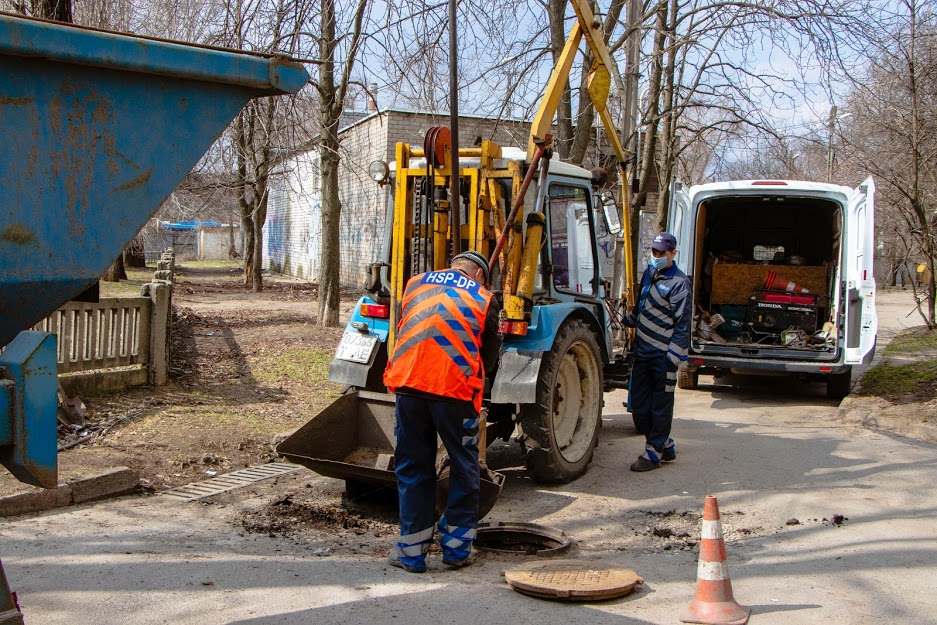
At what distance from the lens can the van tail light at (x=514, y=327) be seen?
5926mm

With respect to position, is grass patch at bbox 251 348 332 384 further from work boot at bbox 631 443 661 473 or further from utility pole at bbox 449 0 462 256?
utility pole at bbox 449 0 462 256

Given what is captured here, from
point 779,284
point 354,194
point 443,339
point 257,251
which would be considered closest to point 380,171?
Result: point 443,339

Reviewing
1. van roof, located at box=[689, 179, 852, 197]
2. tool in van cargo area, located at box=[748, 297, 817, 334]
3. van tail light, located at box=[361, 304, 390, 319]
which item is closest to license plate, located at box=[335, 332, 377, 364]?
van tail light, located at box=[361, 304, 390, 319]

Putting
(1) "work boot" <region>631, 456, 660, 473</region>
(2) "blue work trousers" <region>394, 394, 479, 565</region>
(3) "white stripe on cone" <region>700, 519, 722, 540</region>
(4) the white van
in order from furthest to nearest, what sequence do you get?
(4) the white van
(1) "work boot" <region>631, 456, 660, 473</region>
(2) "blue work trousers" <region>394, 394, 479, 565</region>
(3) "white stripe on cone" <region>700, 519, 722, 540</region>

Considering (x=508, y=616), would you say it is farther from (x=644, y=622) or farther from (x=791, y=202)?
(x=791, y=202)

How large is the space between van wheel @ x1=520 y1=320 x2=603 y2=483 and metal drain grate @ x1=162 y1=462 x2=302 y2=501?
1.96m

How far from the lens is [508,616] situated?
393 centimetres

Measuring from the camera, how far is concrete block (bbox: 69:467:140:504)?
557 centimetres

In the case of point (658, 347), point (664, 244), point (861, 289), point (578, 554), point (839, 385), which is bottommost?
point (578, 554)

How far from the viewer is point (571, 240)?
690 cm

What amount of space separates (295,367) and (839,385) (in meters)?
6.67

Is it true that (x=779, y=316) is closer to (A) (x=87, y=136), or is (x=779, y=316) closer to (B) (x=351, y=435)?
(B) (x=351, y=435)

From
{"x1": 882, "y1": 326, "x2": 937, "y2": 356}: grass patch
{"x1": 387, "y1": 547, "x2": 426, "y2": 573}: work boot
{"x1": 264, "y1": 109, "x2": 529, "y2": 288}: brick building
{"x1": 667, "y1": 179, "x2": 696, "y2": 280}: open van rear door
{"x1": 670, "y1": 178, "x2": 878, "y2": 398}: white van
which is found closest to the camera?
{"x1": 387, "y1": 547, "x2": 426, "y2": 573}: work boot

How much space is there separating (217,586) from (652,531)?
9.07ft
